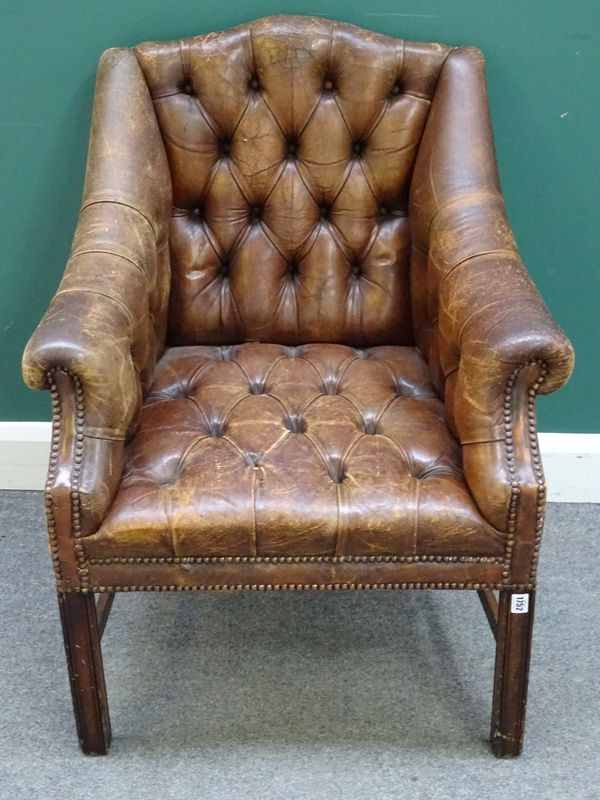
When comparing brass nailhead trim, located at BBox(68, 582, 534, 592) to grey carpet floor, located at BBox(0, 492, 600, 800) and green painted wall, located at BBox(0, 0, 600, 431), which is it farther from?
green painted wall, located at BBox(0, 0, 600, 431)


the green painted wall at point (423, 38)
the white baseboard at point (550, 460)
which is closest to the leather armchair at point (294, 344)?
the green painted wall at point (423, 38)

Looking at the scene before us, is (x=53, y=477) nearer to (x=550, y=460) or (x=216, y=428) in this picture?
(x=216, y=428)

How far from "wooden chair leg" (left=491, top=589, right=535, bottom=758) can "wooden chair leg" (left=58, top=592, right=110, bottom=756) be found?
1.95 ft

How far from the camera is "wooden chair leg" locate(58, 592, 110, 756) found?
1.36 metres

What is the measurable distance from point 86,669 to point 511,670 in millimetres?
628

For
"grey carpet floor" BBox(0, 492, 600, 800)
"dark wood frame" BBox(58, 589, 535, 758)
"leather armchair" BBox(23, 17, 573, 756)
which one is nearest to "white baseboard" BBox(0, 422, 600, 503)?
"grey carpet floor" BBox(0, 492, 600, 800)

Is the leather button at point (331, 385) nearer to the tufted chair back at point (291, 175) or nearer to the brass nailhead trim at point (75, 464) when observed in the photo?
the tufted chair back at point (291, 175)

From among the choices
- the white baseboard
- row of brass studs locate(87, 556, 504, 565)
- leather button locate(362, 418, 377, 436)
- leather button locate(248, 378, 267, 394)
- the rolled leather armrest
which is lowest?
the white baseboard

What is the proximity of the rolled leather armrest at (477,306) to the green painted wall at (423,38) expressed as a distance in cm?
14

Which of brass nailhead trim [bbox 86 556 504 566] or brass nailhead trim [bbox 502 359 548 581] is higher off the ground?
brass nailhead trim [bbox 502 359 548 581]

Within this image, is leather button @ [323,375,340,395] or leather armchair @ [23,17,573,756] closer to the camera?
leather armchair @ [23,17,573,756]

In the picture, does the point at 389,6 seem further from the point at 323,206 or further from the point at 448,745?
the point at 448,745

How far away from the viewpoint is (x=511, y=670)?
1407mm

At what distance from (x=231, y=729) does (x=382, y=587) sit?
39 centimetres
